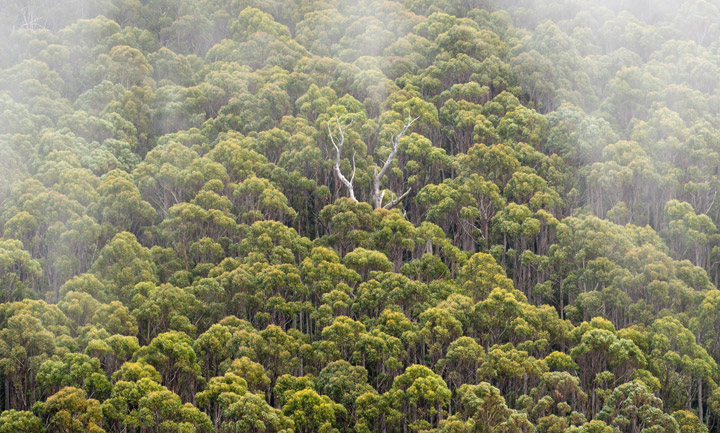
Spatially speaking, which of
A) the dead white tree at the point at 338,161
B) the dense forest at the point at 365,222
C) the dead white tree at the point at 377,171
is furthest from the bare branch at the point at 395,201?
the dead white tree at the point at 338,161

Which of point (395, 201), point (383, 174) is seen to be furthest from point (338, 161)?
point (395, 201)

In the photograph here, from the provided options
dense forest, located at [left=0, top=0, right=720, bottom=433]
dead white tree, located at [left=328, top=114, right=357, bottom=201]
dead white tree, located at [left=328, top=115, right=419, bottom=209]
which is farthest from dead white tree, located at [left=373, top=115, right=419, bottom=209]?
dead white tree, located at [left=328, top=114, right=357, bottom=201]

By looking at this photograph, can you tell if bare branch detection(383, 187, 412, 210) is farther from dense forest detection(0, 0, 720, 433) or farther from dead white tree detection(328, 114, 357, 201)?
dead white tree detection(328, 114, 357, 201)

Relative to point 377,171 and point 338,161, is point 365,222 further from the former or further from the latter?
point 377,171

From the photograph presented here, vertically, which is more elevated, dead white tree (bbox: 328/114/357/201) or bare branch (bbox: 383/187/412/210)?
dead white tree (bbox: 328/114/357/201)

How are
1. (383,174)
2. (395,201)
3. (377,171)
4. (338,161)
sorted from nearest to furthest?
1. (395,201)
2. (338,161)
3. (377,171)
4. (383,174)

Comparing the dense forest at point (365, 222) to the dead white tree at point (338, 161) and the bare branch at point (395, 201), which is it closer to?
the dead white tree at point (338, 161)

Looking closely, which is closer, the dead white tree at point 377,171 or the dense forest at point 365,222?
the dense forest at point 365,222

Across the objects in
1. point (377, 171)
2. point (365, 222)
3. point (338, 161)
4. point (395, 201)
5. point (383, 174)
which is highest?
point (338, 161)
